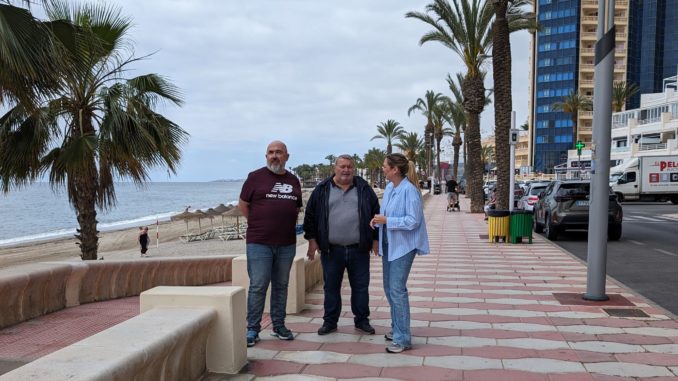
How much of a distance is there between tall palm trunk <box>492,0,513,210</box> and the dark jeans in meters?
12.8

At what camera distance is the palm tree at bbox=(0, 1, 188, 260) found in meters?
9.44

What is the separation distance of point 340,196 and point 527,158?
113 m

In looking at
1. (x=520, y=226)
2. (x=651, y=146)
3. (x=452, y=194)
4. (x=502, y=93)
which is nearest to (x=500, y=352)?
(x=520, y=226)

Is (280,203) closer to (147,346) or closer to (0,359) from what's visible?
(147,346)

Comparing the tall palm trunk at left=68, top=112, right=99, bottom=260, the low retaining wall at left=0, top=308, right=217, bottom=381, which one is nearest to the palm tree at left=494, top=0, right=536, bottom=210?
the tall palm trunk at left=68, top=112, right=99, bottom=260

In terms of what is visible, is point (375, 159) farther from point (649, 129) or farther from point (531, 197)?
point (531, 197)

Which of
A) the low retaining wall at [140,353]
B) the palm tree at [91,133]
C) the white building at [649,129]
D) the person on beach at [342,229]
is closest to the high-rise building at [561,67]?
the white building at [649,129]

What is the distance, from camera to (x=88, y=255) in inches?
416

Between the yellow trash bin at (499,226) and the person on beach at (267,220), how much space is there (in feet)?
32.6

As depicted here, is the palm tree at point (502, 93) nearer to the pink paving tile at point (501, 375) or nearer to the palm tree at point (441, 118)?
the pink paving tile at point (501, 375)

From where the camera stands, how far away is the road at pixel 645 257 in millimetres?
7981

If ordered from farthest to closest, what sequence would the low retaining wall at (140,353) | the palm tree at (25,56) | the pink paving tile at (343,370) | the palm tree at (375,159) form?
the palm tree at (375,159) < the palm tree at (25,56) < the pink paving tile at (343,370) < the low retaining wall at (140,353)

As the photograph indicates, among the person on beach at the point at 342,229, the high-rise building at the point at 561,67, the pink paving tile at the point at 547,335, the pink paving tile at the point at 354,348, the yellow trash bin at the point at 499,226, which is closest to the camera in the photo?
the pink paving tile at the point at 354,348

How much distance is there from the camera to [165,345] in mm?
3379
